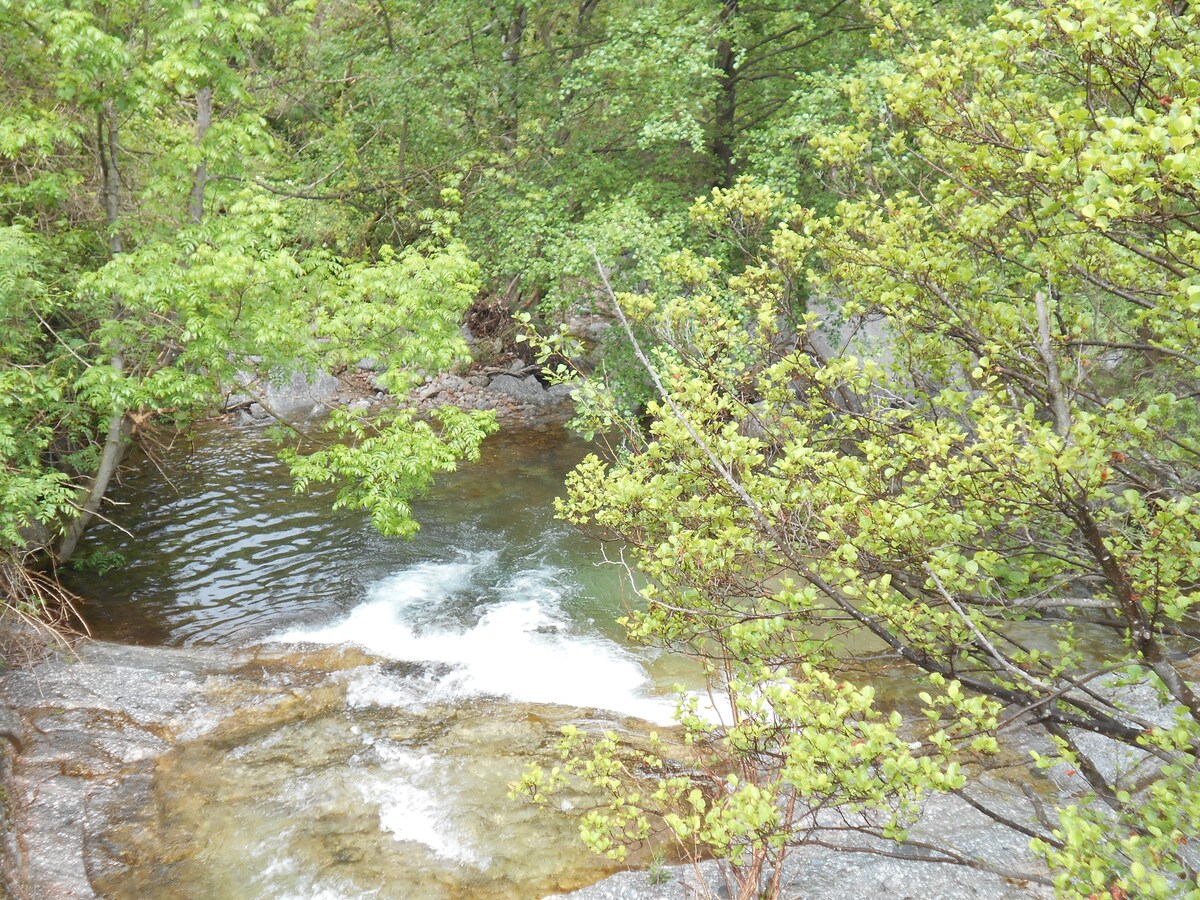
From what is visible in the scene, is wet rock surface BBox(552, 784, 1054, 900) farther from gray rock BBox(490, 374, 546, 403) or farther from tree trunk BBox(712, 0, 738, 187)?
gray rock BBox(490, 374, 546, 403)

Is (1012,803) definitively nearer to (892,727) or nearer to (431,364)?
(892,727)

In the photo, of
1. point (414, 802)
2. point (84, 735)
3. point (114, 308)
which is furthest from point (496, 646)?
point (114, 308)

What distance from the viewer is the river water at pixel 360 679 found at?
6695mm

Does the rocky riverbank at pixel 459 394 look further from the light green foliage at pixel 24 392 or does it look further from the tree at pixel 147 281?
the light green foliage at pixel 24 392

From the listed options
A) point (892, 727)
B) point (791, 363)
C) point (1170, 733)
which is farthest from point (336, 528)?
point (1170, 733)

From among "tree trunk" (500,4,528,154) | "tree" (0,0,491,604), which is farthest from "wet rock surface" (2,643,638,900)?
"tree trunk" (500,4,528,154)

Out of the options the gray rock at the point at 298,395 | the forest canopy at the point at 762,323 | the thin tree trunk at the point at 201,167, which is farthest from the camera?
the gray rock at the point at 298,395

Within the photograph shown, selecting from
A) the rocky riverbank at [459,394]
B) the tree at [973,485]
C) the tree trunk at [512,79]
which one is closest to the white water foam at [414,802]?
the tree at [973,485]

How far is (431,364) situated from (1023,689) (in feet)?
27.5

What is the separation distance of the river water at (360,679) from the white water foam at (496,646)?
0.11 ft

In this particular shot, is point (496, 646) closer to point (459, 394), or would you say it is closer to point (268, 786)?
point (268, 786)

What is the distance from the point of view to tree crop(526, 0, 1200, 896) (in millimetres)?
3428

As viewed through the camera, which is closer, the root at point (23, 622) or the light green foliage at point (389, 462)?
the root at point (23, 622)

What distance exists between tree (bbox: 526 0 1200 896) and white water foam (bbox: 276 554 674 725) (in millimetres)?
4148
